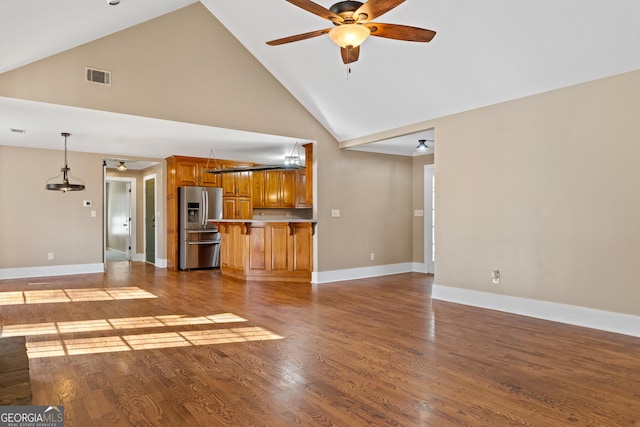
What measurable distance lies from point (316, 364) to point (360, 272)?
4.11 m

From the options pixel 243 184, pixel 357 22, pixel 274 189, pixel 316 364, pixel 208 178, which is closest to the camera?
pixel 357 22

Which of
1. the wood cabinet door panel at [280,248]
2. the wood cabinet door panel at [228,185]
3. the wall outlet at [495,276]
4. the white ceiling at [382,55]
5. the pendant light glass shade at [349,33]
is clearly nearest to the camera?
the pendant light glass shade at [349,33]

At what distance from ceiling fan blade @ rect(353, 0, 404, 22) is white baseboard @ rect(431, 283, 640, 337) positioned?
3359mm

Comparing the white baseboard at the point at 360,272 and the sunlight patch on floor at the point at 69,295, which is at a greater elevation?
the white baseboard at the point at 360,272

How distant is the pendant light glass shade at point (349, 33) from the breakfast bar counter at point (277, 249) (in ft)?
12.3

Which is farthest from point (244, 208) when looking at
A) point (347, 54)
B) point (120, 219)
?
point (347, 54)

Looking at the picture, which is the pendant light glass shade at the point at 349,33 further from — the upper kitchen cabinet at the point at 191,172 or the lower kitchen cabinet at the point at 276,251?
the upper kitchen cabinet at the point at 191,172

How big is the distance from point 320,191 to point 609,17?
420 centimetres

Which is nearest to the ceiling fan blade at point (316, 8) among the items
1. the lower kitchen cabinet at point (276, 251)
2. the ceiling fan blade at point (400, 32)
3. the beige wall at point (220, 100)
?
the ceiling fan blade at point (400, 32)

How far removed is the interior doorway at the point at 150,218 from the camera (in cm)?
906

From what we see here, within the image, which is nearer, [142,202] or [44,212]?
[44,212]

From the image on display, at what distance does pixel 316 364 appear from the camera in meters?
2.87

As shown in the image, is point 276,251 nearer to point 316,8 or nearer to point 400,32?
point 400,32

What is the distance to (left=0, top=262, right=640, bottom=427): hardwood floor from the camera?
7.09 ft
